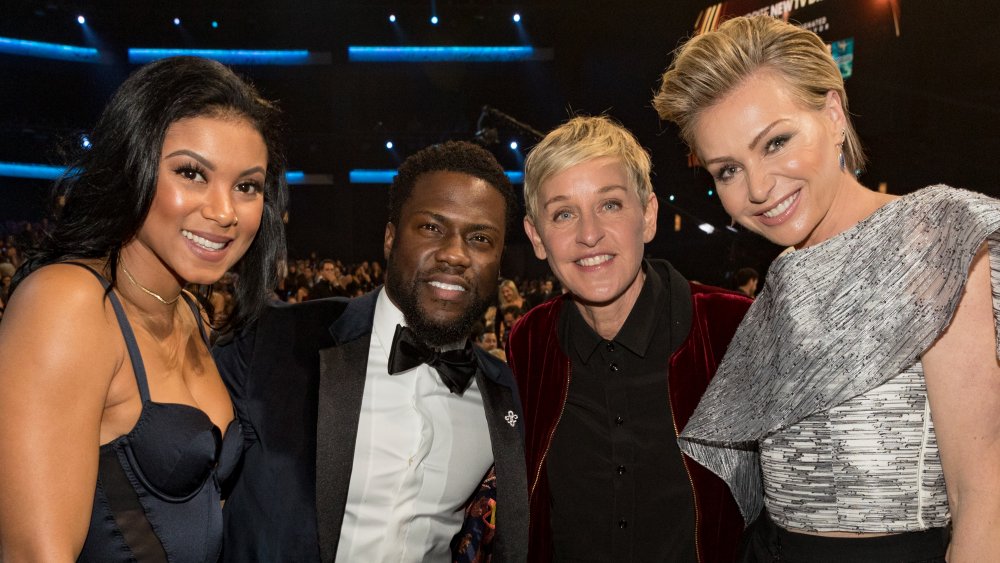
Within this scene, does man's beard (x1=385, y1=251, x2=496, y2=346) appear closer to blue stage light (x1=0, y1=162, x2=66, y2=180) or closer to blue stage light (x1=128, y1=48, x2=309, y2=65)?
blue stage light (x1=128, y1=48, x2=309, y2=65)

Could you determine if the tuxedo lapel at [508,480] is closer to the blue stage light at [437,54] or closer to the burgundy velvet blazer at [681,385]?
the burgundy velvet blazer at [681,385]

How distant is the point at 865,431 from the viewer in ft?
5.41

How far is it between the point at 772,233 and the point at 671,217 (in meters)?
16.2

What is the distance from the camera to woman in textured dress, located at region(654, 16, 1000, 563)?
1.47 m

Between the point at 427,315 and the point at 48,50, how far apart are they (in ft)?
71.4

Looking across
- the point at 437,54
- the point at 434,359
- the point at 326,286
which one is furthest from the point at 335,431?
the point at 437,54

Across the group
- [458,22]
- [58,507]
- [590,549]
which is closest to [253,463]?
[58,507]

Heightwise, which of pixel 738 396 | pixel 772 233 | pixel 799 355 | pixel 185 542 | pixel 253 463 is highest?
pixel 772 233

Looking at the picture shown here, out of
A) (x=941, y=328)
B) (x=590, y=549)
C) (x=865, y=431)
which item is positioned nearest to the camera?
(x=941, y=328)

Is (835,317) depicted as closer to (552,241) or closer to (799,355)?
(799,355)

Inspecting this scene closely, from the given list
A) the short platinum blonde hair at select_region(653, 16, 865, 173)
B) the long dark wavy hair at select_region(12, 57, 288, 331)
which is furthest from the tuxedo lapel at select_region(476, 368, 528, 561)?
the long dark wavy hair at select_region(12, 57, 288, 331)

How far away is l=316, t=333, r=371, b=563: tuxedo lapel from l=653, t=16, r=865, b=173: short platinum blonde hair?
127 centimetres

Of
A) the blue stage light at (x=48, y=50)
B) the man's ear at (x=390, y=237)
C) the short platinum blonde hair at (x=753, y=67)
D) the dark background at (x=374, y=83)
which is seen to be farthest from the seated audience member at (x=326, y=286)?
the blue stage light at (x=48, y=50)

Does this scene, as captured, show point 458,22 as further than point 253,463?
Yes
